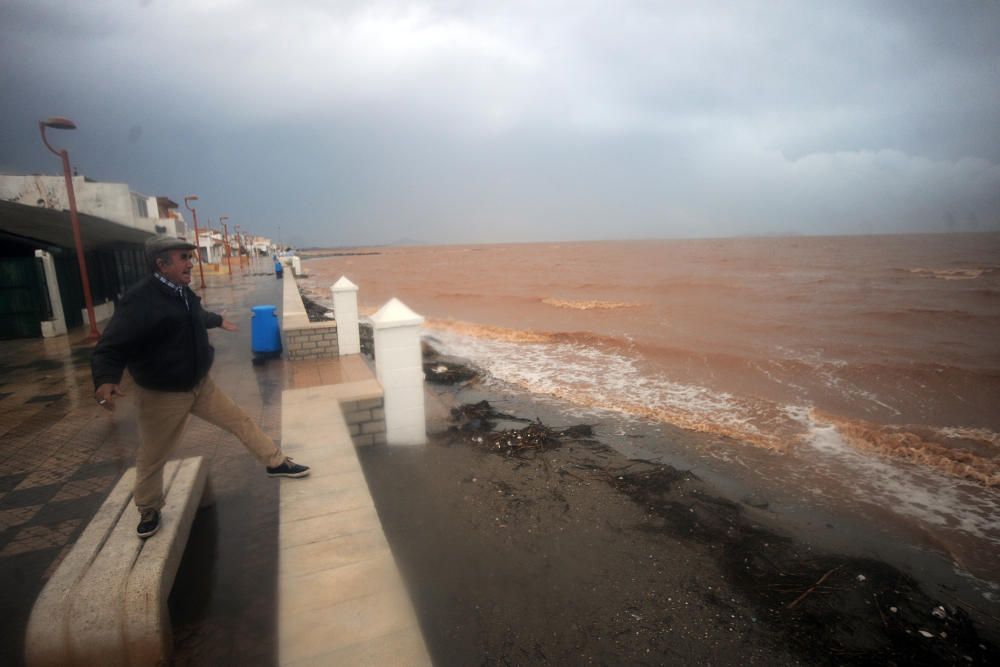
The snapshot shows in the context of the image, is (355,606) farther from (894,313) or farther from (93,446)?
(894,313)

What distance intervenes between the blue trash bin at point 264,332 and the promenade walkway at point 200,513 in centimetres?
82

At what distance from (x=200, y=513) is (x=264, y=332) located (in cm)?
507

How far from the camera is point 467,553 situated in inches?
152

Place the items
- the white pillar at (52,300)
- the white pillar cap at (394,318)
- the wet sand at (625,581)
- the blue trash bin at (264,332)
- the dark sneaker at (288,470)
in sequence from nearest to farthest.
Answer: the wet sand at (625,581), the dark sneaker at (288,470), the white pillar cap at (394,318), the blue trash bin at (264,332), the white pillar at (52,300)

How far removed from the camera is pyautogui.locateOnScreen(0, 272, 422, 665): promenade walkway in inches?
107

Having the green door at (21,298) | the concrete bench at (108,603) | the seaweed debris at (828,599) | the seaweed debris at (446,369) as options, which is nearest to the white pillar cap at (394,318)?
the concrete bench at (108,603)

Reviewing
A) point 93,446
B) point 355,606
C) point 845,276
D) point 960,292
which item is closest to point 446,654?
point 355,606

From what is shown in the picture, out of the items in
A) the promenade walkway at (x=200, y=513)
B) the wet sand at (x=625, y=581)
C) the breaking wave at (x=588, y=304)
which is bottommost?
the breaking wave at (x=588, y=304)

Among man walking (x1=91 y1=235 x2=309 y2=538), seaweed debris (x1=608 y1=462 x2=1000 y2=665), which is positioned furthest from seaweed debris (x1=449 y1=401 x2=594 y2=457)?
man walking (x1=91 y1=235 x2=309 y2=538)

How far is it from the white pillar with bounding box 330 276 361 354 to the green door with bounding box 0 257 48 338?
8214 millimetres

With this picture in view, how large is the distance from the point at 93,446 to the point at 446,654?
4.58 metres

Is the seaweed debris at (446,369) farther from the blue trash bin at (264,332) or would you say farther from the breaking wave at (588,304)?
the breaking wave at (588,304)

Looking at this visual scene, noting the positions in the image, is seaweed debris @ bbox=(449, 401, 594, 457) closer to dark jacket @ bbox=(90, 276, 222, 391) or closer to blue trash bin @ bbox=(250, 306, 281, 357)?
blue trash bin @ bbox=(250, 306, 281, 357)

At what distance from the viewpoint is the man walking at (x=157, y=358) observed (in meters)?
2.64
